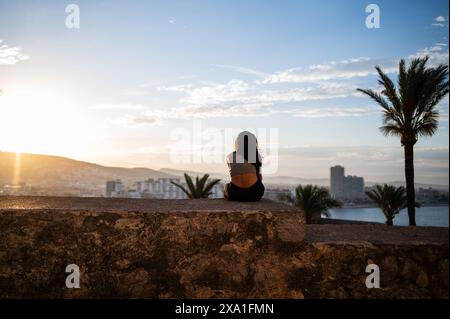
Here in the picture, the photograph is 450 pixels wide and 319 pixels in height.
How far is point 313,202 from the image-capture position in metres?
22.7

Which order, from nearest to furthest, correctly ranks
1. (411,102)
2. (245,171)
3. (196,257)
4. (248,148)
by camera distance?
(196,257), (245,171), (248,148), (411,102)

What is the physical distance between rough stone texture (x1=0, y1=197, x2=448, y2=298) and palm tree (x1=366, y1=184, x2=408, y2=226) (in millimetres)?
19747

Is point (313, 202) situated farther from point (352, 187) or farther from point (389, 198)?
point (352, 187)

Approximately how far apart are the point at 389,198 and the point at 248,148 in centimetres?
1997

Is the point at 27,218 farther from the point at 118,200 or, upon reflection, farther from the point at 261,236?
the point at 261,236

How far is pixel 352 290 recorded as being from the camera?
321cm

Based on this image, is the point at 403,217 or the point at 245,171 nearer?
the point at 245,171

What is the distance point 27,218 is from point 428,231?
4.23 m

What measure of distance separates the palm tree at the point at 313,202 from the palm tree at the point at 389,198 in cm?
234

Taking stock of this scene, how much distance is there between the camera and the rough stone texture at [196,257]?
3104 millimetres

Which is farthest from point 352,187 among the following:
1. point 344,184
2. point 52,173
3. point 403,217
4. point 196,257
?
point 196,257

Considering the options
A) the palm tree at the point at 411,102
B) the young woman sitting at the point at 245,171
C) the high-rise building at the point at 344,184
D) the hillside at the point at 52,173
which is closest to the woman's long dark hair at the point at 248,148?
the young woman sitting at the point at 245,171
